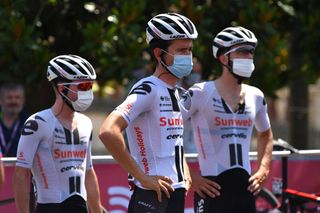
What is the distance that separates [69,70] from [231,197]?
1.57 m

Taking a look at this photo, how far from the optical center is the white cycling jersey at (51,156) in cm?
624

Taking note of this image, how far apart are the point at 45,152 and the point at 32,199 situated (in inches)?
42.2

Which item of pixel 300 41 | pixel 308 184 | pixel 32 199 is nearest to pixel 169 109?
pixel 32 199

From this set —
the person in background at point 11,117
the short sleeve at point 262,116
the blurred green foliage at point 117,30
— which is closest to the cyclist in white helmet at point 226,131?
the short sleeve at point 262,116

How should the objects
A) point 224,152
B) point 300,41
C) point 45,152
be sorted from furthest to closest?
point 300,41, point 224,152, point 45,152

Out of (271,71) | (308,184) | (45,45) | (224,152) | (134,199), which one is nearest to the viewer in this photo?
(134,199)

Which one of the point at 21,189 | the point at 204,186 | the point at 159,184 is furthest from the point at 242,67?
the point at 21,189

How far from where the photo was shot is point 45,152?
247 inches

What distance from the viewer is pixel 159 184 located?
571cm

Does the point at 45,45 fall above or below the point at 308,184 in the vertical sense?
above

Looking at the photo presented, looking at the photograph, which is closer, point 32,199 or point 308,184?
point 32,199

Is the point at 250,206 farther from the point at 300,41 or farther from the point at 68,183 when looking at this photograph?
the point at 300,41

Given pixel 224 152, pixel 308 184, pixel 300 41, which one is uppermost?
pixel 300 41

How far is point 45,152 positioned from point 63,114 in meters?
0.31
